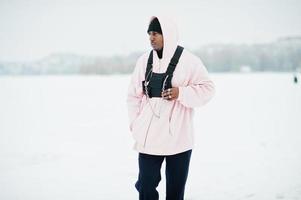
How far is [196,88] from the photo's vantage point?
220 centimetres

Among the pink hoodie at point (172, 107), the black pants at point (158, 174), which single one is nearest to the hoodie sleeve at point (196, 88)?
the pink hoodie at point (172, 107)

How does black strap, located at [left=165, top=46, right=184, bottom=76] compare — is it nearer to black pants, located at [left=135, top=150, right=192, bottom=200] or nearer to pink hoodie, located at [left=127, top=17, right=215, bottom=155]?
pink hoodie, located at [left=127, top=17, right=215, bottom=155]

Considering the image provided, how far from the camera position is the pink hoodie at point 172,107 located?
2.21 meters

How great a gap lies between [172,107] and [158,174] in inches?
19.5

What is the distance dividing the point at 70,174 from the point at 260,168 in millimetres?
2659

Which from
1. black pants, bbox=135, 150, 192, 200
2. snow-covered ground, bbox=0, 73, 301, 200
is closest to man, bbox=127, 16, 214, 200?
black pants, bbox=135, 150, 192, 200

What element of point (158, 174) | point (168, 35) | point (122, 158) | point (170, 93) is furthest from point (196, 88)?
point (122, 158)

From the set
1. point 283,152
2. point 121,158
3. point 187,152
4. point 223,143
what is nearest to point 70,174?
point 121,158

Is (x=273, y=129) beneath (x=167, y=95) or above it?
beneath

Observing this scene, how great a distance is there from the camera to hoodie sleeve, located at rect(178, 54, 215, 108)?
7.06 ft

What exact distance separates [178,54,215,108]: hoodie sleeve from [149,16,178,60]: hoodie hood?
0.18m

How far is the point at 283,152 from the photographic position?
542 cm

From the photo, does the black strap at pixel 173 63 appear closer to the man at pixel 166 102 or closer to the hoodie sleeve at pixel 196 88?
the man at pixel 166 102

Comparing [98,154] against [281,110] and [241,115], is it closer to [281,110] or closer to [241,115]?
[241,115]
